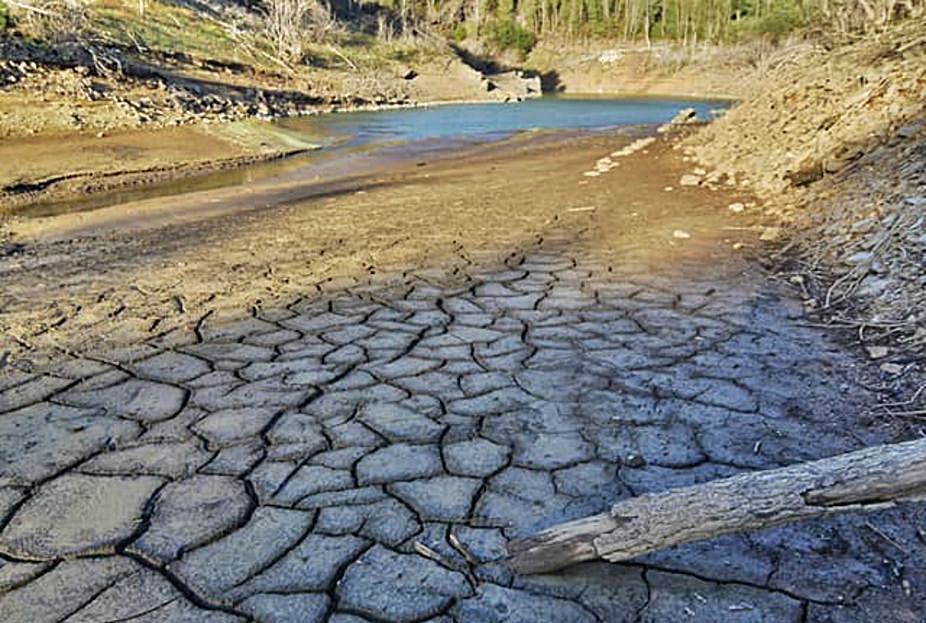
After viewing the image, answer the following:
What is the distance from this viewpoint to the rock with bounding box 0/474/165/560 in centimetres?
211

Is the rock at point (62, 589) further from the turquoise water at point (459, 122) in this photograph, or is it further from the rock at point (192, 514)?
the turquoise water at point (459, 122)

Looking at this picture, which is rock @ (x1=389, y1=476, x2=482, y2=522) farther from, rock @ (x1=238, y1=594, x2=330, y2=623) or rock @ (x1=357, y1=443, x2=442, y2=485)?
rock @ (x1=238, y1=594, x2=330, y2=623)

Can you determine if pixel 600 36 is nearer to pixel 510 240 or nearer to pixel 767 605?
pixel 510 240

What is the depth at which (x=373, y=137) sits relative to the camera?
1933 centimetres

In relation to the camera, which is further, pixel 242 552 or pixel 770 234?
pixel 770 234

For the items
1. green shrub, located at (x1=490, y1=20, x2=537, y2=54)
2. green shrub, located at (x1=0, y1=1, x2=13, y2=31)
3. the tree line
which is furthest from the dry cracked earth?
green shrub, located at (x1=490, y1=20, x2=537, y2=54)

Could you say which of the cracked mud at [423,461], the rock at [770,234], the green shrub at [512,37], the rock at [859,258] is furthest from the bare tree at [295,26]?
the cracked mud at [423,461]

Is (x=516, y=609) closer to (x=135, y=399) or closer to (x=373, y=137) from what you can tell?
(x=135, y=399)

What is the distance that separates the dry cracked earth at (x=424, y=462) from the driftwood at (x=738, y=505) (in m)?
0.11

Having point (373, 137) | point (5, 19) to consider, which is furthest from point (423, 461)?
point (5, 19)

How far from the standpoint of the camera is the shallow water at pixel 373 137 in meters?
11.0

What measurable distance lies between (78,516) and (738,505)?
6.46 ft

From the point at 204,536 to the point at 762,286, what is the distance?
3635 mm

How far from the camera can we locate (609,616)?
181 cm
